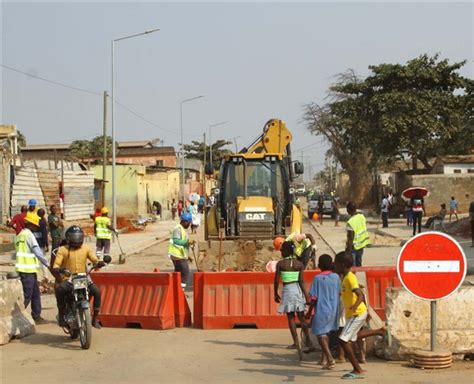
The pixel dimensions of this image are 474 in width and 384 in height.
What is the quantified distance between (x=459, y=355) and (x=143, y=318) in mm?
4648

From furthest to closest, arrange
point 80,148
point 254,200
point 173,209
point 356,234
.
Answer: point 80,148, point 173,209, point 254,200, point 356,234

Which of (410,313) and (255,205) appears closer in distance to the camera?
(410,313)

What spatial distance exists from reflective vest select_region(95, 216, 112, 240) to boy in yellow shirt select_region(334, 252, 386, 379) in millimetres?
12923

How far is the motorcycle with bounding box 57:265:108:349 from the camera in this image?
33.1 ft

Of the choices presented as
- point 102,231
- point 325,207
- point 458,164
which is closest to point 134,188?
point 325,207

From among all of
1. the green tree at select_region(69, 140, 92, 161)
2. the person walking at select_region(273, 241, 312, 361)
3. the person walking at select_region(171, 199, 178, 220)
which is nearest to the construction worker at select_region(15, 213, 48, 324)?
the person walking at select_region(273, 241, 312, 361)

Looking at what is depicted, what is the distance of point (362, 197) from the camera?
241 ft

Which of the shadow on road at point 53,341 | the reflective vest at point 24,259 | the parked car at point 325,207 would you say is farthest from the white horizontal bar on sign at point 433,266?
the parked car at point 325,207

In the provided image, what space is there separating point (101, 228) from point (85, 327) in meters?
11.0

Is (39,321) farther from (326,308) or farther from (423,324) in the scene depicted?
(423,324)

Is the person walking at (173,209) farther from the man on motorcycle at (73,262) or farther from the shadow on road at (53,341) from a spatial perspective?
the man on motorcycle at (73,262)

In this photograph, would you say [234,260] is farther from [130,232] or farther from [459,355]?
[130,232]

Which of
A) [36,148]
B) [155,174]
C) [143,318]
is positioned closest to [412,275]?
[143,318]

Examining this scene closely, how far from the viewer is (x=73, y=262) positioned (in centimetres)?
1085
